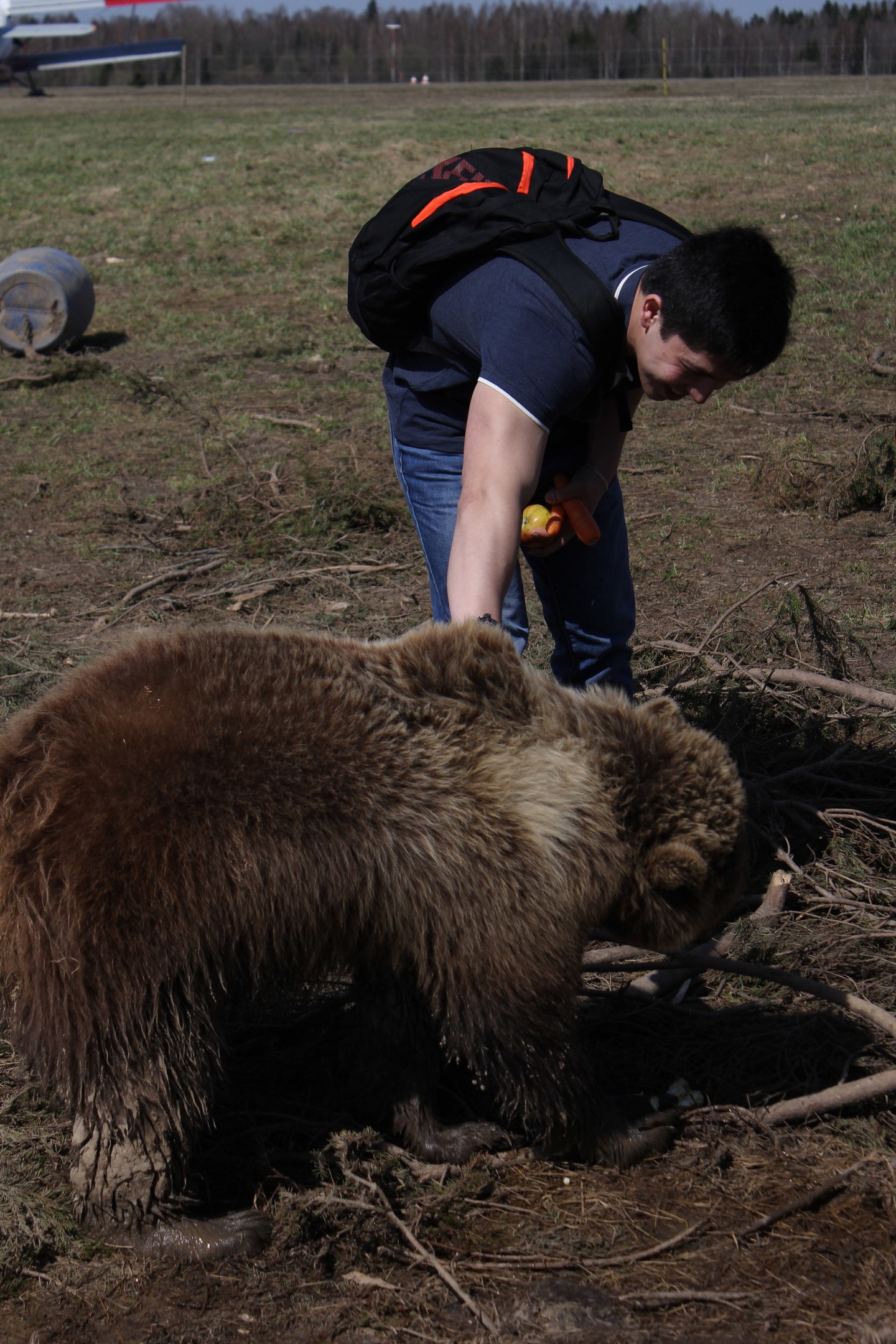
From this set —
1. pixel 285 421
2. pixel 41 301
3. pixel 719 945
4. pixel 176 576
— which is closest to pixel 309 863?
pixel 719 945

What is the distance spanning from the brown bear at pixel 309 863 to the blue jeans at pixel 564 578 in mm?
765

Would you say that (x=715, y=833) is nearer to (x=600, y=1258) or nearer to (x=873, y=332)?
(x=600, y=1258)

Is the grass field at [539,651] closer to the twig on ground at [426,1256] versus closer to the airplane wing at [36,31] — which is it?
the twig on ground at [426,1256]

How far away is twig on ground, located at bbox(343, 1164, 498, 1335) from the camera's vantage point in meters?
2.64

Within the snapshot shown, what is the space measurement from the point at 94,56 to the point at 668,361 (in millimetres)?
60062

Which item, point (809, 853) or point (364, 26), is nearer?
point (809, 853)

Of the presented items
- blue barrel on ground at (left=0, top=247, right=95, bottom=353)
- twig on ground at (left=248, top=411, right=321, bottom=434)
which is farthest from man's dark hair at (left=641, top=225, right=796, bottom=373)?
blue barrel on ground at (left=0, top=247, right=95, bottom=353)

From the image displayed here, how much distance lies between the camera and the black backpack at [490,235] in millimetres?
3104

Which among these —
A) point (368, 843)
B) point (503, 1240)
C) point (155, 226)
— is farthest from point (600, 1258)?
point (155, 226)

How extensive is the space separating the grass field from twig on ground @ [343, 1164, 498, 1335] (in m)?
0.04

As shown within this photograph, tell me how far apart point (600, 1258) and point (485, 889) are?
93 centimetres

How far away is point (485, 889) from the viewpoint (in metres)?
2.79

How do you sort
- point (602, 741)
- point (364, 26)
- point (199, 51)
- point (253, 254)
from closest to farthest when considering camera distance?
point (602, 741), point (253, 254), point (199, 51), point (364, 26)

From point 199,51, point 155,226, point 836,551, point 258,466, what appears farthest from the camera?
point 199,51
